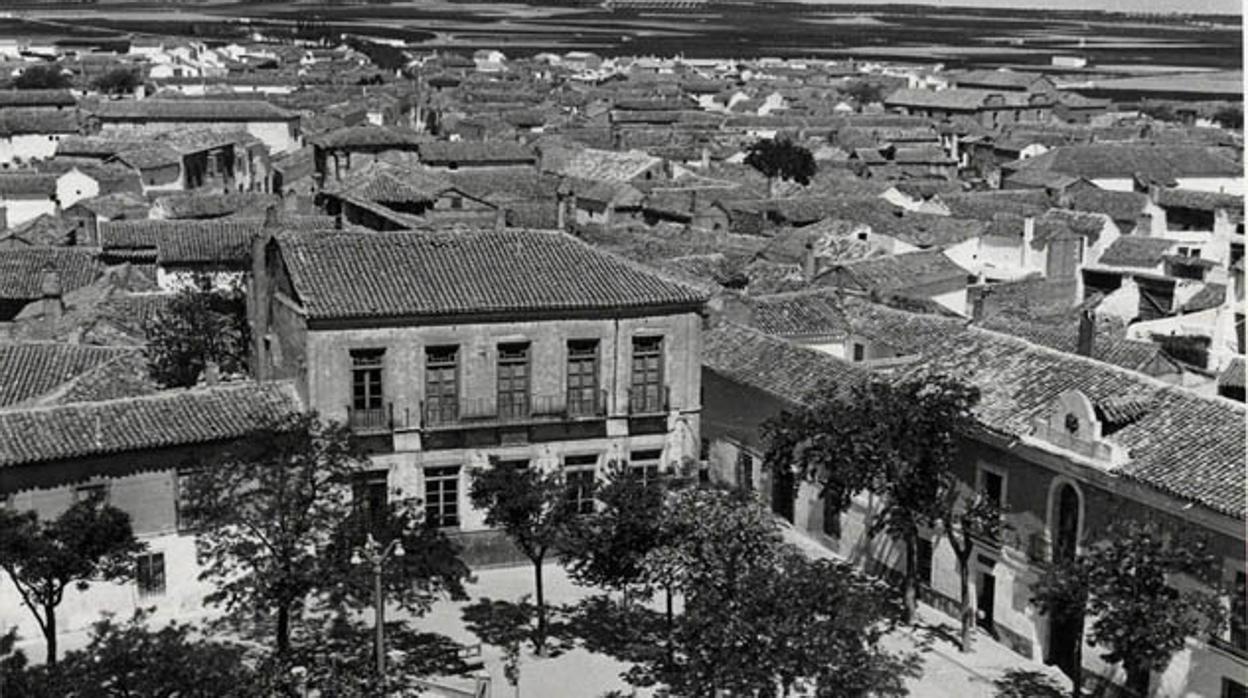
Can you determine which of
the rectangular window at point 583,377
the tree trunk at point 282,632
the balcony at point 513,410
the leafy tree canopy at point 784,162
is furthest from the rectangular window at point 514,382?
the leafy tree canopy at point 784,162

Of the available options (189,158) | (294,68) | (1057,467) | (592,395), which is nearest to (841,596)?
(1057,467)

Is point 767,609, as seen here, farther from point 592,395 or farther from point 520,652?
point 592,395

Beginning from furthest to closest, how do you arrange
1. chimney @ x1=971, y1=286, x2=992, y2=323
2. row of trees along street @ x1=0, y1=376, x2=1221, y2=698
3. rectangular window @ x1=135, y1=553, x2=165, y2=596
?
chimney @ x1=971, y1=286, x2=992, y2=323, rectangular window @ x1=135, y1=553, x2=165, y2=596, row of trees along street @ x1=0, y1=376, x2=1221, y2=698

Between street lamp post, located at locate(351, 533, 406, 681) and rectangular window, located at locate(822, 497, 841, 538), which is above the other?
street lamp post, located at locate(351, 533, 406, 681)

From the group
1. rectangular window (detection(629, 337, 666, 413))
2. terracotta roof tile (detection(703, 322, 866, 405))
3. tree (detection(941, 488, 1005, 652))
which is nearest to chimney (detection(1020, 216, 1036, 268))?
terracotta roof tile (detection(703, 322, 866, 405))

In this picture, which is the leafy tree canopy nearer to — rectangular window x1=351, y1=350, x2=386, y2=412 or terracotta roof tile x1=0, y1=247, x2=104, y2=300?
terracotta roof tile x1=0, y1=247, x2=104, y2=300

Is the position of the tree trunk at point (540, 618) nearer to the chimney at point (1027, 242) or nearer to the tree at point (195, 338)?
the tree at point (195, 338)

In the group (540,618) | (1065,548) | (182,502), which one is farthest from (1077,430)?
(182,502)

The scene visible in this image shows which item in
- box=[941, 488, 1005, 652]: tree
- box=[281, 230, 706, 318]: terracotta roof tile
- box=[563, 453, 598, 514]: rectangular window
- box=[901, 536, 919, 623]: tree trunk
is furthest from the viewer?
box=[563, 453, 598, 514]: rectangular window
